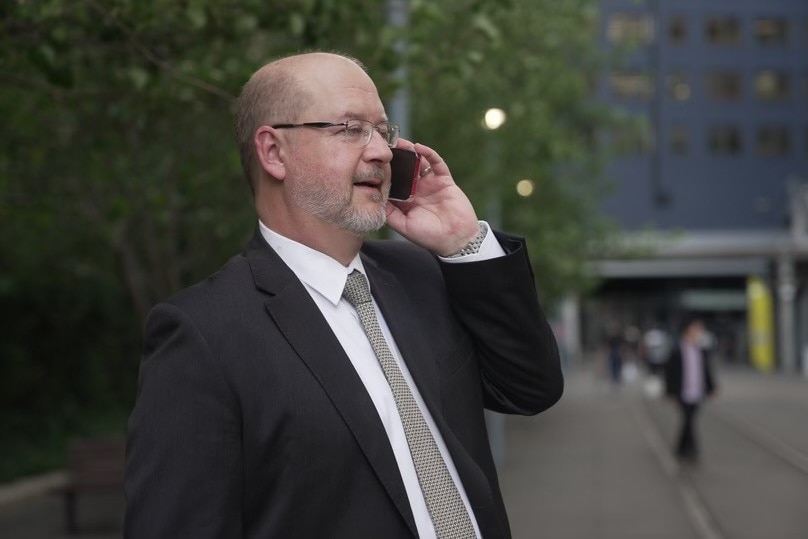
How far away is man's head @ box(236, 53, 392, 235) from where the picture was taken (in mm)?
2359

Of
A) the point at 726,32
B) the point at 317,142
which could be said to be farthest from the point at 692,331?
the point at 726,32

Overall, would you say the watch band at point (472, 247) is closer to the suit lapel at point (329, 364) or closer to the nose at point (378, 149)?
the nose at point (378, 149)

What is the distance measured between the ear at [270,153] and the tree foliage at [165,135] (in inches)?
103

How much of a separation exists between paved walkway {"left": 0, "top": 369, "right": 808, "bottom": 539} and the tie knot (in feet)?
26.0

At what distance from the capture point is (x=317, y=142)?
236 cm

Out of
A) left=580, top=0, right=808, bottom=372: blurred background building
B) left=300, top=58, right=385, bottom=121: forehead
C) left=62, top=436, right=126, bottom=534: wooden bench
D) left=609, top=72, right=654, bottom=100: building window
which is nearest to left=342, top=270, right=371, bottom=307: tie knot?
left=300, top=58, right=385, bottom=121: forehead

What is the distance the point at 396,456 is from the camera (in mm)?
2266

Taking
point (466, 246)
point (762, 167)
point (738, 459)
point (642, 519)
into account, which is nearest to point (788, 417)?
point (738, 459)

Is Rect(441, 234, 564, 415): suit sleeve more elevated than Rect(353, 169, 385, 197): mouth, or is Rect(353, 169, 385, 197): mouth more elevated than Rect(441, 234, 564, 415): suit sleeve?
Rect(353, 169, 385, 197): mouth

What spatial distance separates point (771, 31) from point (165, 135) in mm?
56672

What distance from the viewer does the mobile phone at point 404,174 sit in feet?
8.32

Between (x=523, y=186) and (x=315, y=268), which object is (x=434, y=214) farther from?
(x=523, y=186)

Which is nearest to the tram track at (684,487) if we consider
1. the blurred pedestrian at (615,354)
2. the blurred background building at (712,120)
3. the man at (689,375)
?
the man at (689,375)

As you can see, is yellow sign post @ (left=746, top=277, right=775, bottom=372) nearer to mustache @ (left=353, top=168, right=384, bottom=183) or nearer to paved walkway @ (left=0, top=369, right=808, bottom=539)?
paved walkway @ (left=0, top=369, right=808, bottom=539)
